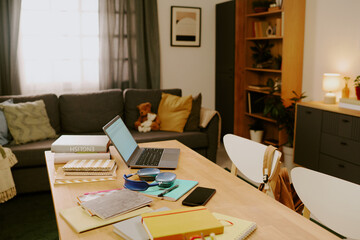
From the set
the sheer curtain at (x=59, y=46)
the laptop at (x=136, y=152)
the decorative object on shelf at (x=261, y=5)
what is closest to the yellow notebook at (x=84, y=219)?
the laptop at (x=136, y=152)

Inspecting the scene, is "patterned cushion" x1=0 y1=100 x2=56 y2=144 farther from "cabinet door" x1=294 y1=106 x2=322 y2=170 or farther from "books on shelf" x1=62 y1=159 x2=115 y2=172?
"cabinet door" x1=294 y1=106 x2=322 y2=170

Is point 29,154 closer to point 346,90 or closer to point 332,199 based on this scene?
point 332,199

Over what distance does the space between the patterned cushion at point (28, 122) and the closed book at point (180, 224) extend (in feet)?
8.82

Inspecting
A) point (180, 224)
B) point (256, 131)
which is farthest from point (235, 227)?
point (256, 131)

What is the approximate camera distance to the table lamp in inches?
143

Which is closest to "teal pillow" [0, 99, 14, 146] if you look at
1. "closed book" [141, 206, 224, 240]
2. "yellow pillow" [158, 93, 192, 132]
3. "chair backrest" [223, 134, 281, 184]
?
"yellow pillow" [158, 93, 192, 132]

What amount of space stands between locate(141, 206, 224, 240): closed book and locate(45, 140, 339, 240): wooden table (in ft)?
0.41

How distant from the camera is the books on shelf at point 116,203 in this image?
1.30 metres

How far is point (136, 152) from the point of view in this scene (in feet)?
6.93

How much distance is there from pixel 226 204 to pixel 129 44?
3.57 metres

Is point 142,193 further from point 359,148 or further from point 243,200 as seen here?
point 359,148

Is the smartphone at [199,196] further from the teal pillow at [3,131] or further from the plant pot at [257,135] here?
the plant pot at [257,135]

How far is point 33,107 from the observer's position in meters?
3.67

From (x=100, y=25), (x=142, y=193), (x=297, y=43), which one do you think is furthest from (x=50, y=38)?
(x=142, y=193)
